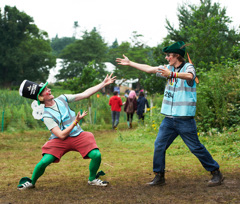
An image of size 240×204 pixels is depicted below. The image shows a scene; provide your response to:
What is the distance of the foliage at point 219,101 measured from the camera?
888 centimetres

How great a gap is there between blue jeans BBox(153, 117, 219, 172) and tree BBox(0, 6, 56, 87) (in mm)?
38697

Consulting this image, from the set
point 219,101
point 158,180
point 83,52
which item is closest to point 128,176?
point 158,180

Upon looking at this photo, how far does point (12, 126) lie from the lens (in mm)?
12617

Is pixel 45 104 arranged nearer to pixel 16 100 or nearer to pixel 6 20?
pixel 16 100

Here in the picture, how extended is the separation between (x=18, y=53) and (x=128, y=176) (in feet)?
128

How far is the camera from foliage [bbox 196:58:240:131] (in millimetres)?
8883

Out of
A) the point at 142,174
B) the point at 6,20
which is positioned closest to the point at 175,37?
the point at 142,174

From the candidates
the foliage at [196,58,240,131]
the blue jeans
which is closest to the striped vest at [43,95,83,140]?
the blue jeans

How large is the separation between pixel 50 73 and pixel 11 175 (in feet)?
146

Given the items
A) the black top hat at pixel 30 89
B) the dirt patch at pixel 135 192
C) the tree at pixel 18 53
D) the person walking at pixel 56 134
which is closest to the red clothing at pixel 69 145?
the person walking at pixel 56 134

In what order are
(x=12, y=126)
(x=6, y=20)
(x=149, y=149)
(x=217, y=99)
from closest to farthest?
1. (x=149, y=149)
2. (x=217, y=99)
3. (x=12, y=126)
4. (x=6, y=20)

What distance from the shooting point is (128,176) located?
5223mm

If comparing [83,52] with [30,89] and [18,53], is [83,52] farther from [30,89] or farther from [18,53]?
[30,89]

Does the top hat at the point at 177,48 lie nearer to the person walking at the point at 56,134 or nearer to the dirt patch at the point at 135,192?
the person walking at the point at 56,134
